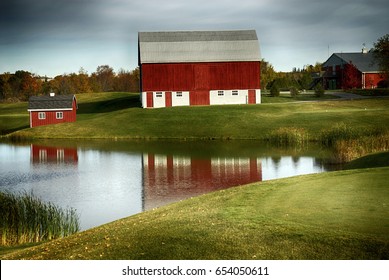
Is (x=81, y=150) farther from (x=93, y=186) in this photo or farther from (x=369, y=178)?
(x=369, y=178)

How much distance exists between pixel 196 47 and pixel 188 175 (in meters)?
39.8

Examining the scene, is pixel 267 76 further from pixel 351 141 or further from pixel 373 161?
pixel 373 161

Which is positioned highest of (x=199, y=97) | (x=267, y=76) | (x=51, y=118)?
(x=267, y=76)

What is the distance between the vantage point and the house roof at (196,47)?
66.6 meters

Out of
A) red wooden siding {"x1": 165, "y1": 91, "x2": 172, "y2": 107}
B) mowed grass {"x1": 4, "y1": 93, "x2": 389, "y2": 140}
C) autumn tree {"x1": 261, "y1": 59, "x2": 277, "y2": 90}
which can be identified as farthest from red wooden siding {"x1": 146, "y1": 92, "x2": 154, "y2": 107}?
autumn tree {"x1": 261, "y1": 59, "x2": 277, "y2": 90}

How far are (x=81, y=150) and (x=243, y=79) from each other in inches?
1108

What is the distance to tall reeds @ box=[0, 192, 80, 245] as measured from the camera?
1788 cm

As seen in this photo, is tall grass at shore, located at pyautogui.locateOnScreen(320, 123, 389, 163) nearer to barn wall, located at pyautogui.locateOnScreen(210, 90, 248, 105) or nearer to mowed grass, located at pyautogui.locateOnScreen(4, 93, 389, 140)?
mowed grass, located at pyautogui.locateOnScreen(4, 93, 389, 140)

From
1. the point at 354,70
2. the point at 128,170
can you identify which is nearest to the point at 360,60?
the point at 354,70

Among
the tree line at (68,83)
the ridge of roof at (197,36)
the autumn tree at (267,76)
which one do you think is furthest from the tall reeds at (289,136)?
the autumn tree at (267,76)

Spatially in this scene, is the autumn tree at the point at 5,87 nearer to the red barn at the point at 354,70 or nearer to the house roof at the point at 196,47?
the house roof at the point at 196,47

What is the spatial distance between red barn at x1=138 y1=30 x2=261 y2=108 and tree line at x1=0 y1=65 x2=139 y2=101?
13.4 m

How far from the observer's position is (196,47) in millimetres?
67438
